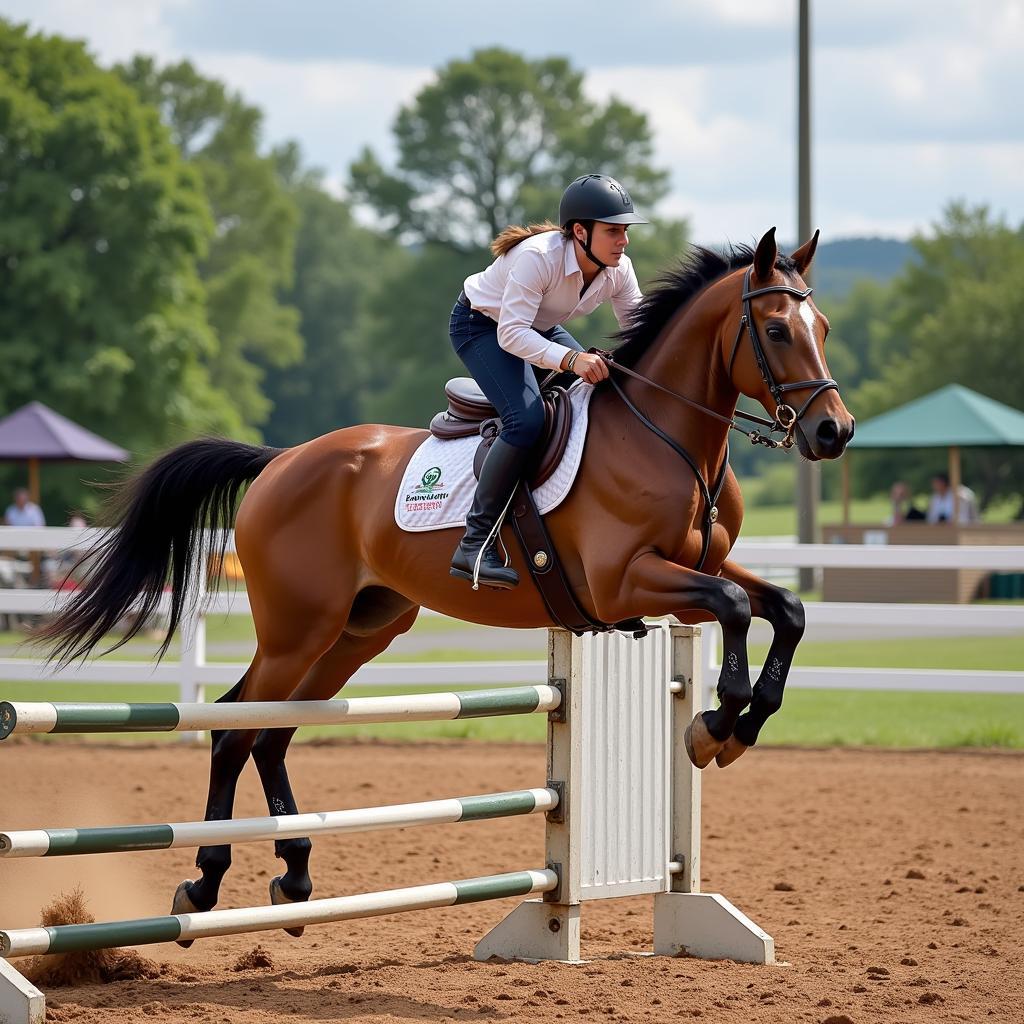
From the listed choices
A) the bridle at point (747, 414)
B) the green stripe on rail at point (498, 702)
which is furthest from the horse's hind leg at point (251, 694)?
the bridle at point (747, 414)

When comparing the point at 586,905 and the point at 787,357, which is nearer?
the point at 787,357

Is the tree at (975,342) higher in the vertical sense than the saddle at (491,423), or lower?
higher

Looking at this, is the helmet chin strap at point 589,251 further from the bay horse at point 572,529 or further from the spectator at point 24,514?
the spectator at point 24,514

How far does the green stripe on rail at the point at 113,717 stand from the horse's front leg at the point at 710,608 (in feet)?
4.96

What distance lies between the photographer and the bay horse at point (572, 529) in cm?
477

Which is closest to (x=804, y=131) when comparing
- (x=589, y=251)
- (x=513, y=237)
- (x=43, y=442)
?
(x=43, y=442)

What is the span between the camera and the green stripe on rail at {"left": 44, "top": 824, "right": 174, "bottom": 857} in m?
4.21

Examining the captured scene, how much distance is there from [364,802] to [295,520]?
3224mm

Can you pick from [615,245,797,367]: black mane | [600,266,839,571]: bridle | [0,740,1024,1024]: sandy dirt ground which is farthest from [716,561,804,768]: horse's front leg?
[615,245,797,367]: black mane

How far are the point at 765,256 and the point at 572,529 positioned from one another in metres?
1.12

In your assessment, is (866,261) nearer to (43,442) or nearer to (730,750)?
(43,442)

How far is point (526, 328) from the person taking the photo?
5074 mm

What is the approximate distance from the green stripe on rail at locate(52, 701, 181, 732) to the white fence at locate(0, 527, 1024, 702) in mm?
5625

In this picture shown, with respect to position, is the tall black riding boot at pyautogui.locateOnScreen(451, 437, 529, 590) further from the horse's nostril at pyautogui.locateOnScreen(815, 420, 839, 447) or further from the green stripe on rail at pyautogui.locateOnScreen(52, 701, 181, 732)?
the green stripe on rail at pyautogui.locateOnScreen(52, 701, 181, 732)
